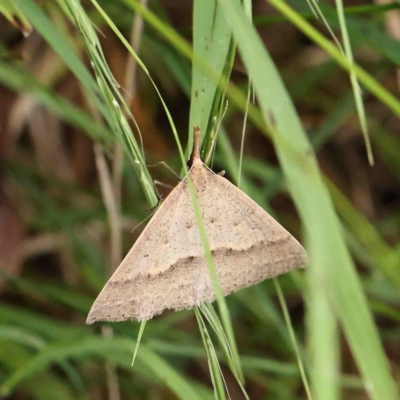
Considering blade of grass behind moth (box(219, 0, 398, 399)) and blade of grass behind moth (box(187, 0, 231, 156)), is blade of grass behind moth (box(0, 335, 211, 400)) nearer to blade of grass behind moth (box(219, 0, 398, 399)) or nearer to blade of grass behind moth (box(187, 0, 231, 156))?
blade of grass behind moth (box(187, 0, 231, 156))

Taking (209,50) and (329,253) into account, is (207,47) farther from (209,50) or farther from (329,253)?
(329,253)

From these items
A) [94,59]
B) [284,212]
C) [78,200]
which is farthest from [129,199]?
[94,59]

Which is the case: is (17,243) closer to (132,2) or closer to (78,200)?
(78,200)

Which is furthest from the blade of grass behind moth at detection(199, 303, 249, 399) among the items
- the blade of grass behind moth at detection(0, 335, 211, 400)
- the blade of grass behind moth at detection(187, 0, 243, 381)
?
the blade of grass behind moth at detection(0, 335, 211, 400)

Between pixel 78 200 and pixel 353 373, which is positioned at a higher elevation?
pixel 78 200

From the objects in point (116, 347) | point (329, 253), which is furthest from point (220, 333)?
point (116, 347)

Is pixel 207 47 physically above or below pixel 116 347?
above

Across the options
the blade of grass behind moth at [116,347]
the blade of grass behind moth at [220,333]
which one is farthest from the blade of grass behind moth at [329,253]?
the blade of grass behind moth at [116,347]

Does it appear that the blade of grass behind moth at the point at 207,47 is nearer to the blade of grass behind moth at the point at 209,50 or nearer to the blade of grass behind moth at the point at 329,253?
the blade of grass behind moth at the point at 209,50
